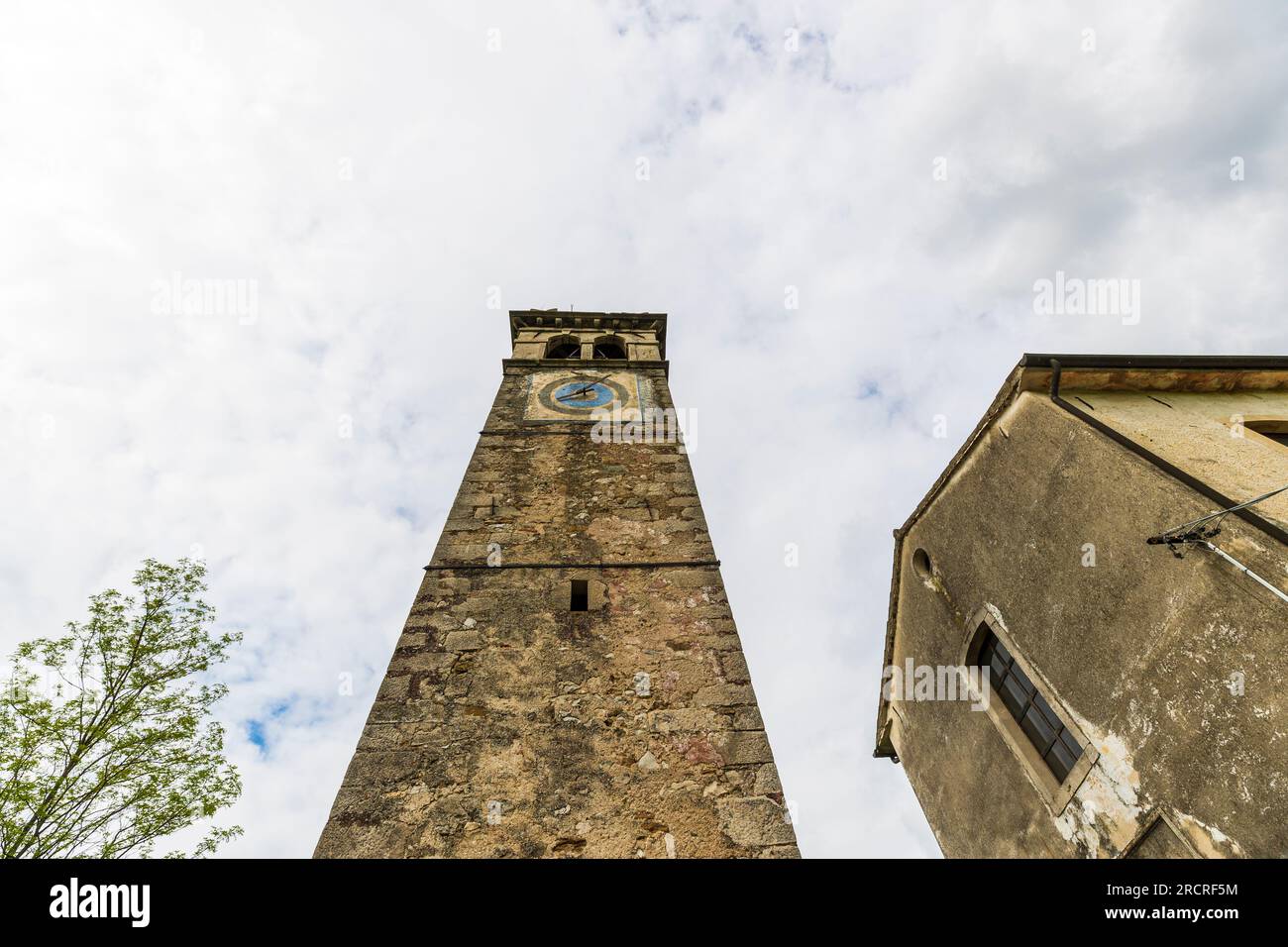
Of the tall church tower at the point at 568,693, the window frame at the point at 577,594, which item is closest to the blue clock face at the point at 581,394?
the tall church tower at the point at 568,693

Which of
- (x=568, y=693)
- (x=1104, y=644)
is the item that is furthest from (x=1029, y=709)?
(x=568, y=693)

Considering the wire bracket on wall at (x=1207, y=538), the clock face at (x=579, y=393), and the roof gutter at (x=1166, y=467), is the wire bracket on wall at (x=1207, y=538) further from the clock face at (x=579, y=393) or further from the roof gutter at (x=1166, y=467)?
the clock face at (x=579, y=393)

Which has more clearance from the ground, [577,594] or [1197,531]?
[1197,531]

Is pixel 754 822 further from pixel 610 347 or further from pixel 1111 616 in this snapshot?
pixel 610 347

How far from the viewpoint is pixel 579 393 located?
9.66 meters

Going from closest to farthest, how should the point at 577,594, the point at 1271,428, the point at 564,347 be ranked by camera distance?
the point at 577,594 < the point at 1271,428 < the point at 564,347

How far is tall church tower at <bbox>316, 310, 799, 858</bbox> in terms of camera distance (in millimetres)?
3840

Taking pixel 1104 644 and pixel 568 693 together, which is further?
pixel 1104 644

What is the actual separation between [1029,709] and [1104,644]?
1484 mm

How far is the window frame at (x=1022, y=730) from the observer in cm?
580

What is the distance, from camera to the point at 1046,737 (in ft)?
21.0

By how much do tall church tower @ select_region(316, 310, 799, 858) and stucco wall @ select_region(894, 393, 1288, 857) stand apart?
3.27 m
